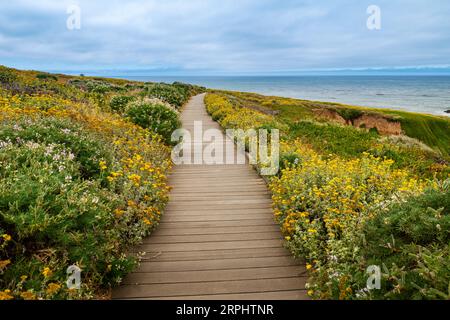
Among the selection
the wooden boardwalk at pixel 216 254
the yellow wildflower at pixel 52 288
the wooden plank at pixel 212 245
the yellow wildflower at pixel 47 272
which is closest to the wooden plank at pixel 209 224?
the wooden boardwalk at pixel 216 254

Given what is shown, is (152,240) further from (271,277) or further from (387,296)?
(387,296)

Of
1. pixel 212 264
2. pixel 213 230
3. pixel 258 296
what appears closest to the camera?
pixel 258 296

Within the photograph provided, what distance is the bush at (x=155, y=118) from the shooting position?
36.2ft

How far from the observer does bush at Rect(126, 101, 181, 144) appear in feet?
36.2

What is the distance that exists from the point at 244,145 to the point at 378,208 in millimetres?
7043


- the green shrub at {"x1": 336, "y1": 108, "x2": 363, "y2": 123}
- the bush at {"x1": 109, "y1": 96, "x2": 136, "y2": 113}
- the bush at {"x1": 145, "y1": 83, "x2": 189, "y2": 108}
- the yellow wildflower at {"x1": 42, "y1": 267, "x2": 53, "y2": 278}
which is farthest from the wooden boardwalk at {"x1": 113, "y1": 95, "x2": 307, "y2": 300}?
the green shrub at {"x1": 336, "y1": 108, "x2": 363, "y2": 123}

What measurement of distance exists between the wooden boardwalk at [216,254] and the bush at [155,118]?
4.24 metres

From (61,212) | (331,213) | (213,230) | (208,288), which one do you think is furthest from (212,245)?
(61,212)

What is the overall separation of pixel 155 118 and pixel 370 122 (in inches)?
938

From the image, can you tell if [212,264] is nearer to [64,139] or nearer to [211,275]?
[211,275]

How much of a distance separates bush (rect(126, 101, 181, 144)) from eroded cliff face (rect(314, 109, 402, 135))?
724 inches

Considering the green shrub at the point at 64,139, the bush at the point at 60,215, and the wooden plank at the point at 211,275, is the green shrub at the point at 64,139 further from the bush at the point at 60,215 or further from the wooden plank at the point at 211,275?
the wooden plank at the point at 211,275

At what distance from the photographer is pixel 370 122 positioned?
97.7 ft

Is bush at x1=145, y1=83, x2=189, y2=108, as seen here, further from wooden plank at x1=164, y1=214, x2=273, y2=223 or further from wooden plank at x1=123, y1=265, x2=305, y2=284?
wooden plank at x1=123, y1=265, x2=305, y2=284
